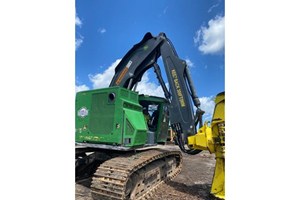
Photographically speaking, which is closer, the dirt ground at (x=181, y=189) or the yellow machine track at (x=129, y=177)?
the yellow machine track at (x=129, y=177)

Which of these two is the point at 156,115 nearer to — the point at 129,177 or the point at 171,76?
the point at 171,76

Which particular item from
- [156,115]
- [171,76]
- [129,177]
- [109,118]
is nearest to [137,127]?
[109,118]

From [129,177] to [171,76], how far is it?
4.63 feet

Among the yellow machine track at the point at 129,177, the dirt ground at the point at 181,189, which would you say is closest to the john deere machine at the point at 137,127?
the yellow machine track at the point at 129,177

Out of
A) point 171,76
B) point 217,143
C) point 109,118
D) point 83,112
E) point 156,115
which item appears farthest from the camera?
point 156,115

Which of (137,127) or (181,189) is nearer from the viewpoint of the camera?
(137,127)

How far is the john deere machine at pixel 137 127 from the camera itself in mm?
2455

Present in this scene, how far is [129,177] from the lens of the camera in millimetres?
2619


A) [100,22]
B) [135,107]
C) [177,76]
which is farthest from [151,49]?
[100,22]

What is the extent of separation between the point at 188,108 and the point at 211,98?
4.06 feet

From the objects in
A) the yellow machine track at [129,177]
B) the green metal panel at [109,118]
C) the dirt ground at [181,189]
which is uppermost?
the green metal panel at [109,118]

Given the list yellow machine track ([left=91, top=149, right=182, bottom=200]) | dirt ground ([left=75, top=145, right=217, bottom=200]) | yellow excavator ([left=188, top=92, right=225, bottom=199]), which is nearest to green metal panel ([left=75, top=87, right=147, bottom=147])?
yellow machine track ([left=91, top=149, right=182, bottom=200])

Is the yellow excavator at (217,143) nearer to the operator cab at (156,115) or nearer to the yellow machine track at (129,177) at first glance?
the yellow machine track at (129,177)

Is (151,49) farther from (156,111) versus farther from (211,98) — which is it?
(211,98)
